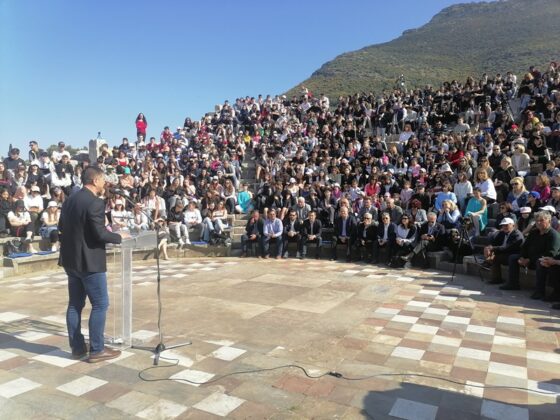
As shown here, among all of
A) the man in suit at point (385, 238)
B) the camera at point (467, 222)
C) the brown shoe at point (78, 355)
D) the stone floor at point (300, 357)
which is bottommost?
the stone floor at point (300, 357)

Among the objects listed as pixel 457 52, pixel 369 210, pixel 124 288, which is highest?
pixel 457 52

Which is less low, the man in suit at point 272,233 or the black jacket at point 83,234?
the black jacket at point 83,234

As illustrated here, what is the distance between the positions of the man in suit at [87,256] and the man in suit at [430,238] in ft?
21.2

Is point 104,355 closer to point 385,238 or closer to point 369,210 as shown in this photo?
point 385,238

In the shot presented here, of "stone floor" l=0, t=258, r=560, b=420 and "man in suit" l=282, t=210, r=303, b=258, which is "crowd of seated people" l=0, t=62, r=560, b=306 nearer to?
"man in suit" l=282, t=210, r=303, b=258

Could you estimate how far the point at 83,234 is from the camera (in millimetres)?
3801

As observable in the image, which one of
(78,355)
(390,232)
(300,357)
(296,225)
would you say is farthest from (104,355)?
(296,225)

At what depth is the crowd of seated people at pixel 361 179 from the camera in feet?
29.9

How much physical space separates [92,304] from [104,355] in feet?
1.56

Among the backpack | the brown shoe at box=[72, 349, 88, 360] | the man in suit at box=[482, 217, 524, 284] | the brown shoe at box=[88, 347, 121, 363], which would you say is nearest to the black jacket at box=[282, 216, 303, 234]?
the man in suit at box=[482, 217, 524, 284]

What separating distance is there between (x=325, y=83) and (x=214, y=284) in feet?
181

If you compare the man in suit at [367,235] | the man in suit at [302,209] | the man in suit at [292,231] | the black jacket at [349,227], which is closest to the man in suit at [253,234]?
the man in suit at [292,231]

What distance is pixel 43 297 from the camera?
6262 mm

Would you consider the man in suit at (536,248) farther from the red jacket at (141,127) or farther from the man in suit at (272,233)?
the red jacket at (141,127)
